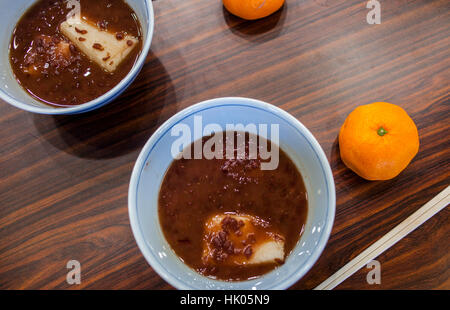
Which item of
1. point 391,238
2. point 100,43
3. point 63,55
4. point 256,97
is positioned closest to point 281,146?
point 256,97

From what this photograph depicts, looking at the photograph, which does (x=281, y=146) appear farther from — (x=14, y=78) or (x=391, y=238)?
(x=14, y=78)

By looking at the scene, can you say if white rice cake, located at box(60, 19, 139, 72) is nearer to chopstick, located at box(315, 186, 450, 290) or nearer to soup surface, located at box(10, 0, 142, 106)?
soup surface, located at box(10, 0, 142, 106)

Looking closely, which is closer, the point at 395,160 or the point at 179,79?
the point at 395,160

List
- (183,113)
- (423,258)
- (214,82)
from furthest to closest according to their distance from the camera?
1. (214,82)
2. (423,258)
3. (183,113)

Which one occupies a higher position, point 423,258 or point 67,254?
point 67,254
